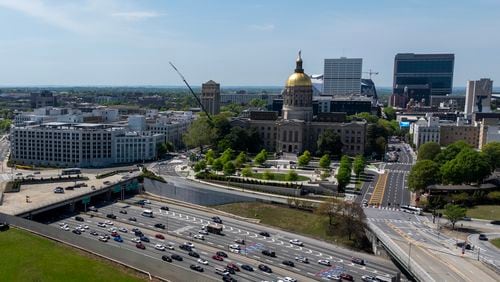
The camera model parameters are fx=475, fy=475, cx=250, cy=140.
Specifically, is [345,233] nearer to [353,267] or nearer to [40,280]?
[353,267]

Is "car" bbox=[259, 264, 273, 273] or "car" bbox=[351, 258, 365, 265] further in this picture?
"car" bbox=[351, 258, 365, 265]

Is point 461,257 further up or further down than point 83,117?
further down

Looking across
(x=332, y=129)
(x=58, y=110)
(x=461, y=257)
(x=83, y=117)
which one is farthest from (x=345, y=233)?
(x=58, y=110)

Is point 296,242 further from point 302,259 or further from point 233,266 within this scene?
point 233,266

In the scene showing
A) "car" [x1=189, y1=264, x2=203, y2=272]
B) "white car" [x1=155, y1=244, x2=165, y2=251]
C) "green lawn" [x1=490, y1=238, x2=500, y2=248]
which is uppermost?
"green lawn" [x1=490, y1=238, x2=500, y2=248]

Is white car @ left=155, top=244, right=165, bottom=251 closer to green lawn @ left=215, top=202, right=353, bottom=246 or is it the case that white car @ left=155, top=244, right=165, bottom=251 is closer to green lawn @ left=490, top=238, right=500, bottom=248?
green lawn @ left=215, top=202, right=353, bottom=246

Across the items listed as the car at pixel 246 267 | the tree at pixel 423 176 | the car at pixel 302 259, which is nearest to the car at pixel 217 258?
the car at pixel 246 267

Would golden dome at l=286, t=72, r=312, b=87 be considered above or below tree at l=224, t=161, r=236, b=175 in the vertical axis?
above

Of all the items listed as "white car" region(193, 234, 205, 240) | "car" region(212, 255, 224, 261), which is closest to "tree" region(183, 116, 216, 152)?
"white car" region(193, 234, 205, 240)
